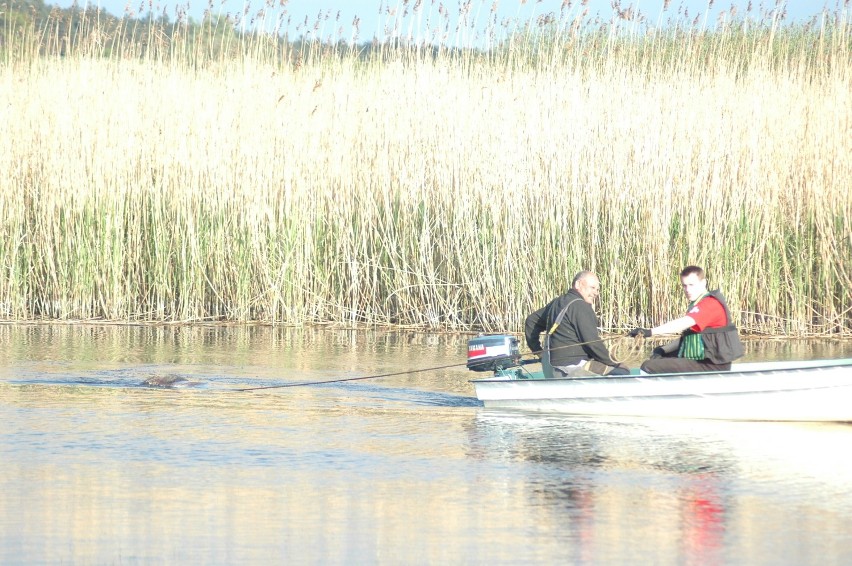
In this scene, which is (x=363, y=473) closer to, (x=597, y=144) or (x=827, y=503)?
(x=827, y=503)

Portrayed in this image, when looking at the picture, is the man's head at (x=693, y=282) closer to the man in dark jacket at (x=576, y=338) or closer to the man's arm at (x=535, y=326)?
the man in dark jacket at (x=576, y=338)

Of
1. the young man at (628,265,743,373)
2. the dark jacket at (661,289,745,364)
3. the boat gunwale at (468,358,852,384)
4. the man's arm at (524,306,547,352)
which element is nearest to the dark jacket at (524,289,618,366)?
the man's arm at (524,306,547,352)

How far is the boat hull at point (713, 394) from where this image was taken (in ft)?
26.1

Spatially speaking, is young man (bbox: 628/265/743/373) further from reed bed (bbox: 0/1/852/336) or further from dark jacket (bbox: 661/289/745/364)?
reed bed (bbox: 0/1/852/336)

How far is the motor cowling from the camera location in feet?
28.8

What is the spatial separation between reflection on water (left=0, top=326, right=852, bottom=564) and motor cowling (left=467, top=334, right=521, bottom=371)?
1.04 feet

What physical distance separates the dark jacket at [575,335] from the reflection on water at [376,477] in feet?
1.75

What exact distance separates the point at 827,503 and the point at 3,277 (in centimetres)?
971

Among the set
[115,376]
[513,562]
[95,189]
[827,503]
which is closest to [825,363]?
[827,503]

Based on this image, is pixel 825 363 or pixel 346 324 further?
pixel 346 324

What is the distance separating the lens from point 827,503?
19.4 ft

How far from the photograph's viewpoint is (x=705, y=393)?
817cm

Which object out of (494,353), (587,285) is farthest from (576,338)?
(494,353)

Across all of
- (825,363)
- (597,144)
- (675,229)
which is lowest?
(825,363)
